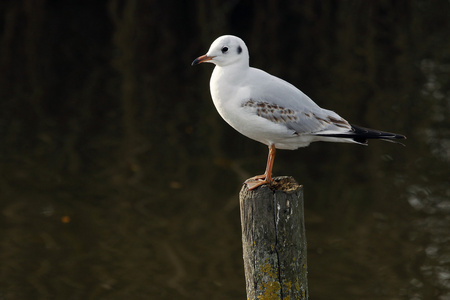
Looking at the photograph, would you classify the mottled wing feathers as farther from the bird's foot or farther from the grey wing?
the bird's foot

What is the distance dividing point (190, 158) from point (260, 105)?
599 cm

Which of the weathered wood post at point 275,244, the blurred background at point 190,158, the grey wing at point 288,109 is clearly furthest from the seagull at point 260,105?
the blurred background at point 190,158

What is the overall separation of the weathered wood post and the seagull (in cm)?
42

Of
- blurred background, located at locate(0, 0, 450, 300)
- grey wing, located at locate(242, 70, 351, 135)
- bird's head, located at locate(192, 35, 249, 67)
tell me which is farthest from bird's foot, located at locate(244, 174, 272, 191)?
blurred background, located at locate(0, 0, 450, 300)

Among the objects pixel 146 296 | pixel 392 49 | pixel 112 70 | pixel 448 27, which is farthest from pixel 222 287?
pixel 448 27

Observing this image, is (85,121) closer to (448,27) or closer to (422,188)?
(422,188)

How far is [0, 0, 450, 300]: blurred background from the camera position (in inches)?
312

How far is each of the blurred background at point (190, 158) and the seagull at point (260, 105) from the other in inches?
133

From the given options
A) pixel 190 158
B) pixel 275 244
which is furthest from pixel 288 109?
pixel 190 158

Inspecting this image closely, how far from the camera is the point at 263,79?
4457mm

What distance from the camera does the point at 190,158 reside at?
10.3 meters

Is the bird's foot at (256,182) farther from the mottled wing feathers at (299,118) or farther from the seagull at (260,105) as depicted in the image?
the mottled wing feathers at (299,118)

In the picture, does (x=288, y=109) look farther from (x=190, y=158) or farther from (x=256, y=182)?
(x=190, y=158)

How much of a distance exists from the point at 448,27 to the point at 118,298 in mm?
11393
